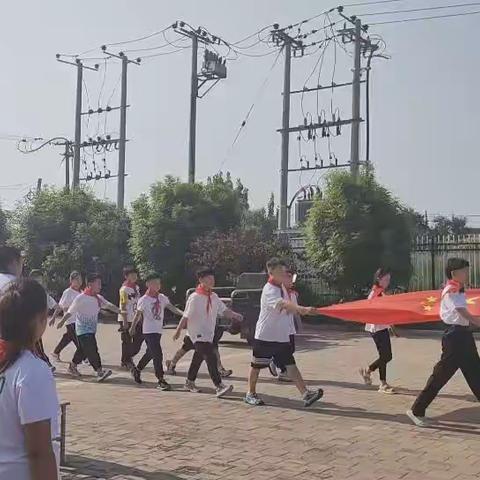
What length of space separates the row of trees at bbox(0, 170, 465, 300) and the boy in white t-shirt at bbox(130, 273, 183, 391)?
10.7m

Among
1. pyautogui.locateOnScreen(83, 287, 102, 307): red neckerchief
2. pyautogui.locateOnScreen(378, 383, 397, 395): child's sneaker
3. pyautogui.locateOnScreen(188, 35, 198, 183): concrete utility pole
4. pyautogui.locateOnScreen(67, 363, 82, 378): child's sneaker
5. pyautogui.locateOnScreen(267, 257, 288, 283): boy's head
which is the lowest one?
pyautogui.locateOnScreen(67, 363, 82, 378): child's sneaker

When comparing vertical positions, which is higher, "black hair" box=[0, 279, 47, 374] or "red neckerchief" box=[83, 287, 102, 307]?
"black hair" box=[0, 279, 47, 374]

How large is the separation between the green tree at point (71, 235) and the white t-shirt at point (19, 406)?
23968 mm

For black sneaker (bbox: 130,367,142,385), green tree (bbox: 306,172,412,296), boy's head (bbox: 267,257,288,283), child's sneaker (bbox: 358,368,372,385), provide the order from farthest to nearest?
1. green tree (bbox: 306,172,412,296)
2. black sneaker (bbox: 130,367,142,385)
3. child's sneaker (bbox: 358,368,372,385)
4. boy's head (bbox: 267,257,288,283)

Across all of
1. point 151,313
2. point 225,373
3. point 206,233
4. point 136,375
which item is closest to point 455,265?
point 151,313

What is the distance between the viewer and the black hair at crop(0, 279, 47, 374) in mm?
2895

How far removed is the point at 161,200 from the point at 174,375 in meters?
14.0

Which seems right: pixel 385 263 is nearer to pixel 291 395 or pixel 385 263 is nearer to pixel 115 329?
pixel 115 329

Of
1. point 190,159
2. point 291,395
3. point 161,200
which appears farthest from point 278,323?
Result: point 190,159

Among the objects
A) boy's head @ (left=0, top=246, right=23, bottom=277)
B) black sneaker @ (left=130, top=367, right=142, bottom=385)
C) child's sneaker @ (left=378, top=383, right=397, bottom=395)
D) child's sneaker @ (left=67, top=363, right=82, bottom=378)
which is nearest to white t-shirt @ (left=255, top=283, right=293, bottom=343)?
child's sneaker @ (left=378, top=383, right=397, bottom=395)

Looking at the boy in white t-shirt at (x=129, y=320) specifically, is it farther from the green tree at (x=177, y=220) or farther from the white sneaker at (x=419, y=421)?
the green tree at (x=177, y=220)

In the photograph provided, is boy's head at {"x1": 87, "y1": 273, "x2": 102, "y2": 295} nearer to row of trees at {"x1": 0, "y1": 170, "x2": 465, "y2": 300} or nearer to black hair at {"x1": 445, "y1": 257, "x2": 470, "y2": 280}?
black hair at {"x1": 445, "y1": 257, "x2": 470, "y2": 280}

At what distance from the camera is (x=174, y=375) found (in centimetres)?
1182

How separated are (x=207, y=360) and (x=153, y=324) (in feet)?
4.11
